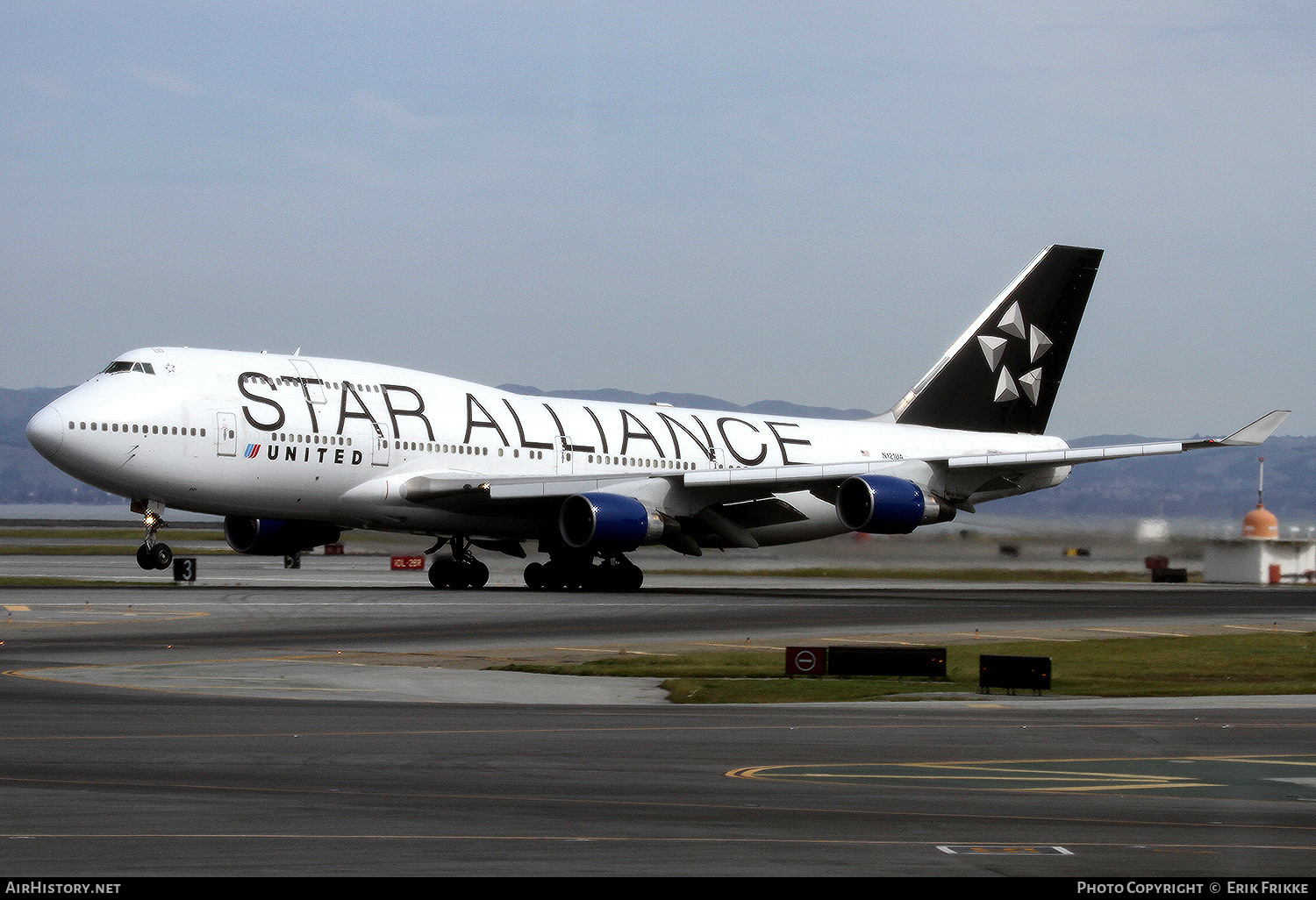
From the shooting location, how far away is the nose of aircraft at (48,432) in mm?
36781

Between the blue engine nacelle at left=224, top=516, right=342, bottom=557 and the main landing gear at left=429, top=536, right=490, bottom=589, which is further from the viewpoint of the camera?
the main landing gear at left=429, top=536, right=490, bottom=589

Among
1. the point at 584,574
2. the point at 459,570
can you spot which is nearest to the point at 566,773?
the point at 584,574

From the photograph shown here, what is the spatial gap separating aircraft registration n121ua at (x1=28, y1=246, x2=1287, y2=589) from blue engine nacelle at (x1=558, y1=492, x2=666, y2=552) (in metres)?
0.05

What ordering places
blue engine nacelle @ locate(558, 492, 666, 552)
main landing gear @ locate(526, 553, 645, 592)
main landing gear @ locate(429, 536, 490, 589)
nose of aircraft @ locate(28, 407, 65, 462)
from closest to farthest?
nose of aircraft @ locate(28, 407, 65, 462)
blue engine nacelle @ locate(558, 492, 666, 552)
main landing gear @ locate(526, 553, 645, 592)
main landing gear @ locate(429, 536, 490, 589)

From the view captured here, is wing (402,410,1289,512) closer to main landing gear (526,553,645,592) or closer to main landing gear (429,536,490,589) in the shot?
main landing gear (526,553,645,592)

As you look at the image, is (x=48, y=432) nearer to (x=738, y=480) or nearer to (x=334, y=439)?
(x=334, y=439)

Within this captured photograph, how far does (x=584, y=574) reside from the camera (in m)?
43.2

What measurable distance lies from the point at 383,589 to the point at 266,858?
32689 mm

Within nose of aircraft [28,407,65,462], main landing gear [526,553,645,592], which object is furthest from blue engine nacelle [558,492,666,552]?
nose of aircraft [28,407,65,462]

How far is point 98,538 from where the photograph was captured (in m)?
94.6

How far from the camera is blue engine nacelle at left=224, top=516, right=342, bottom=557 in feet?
141

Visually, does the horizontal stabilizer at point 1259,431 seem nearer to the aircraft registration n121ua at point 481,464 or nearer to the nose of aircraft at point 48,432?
the aircraft registration n121ua at point 481,464

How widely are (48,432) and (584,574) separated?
46.6 ft

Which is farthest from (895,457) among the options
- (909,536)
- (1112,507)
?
(1112,507)
